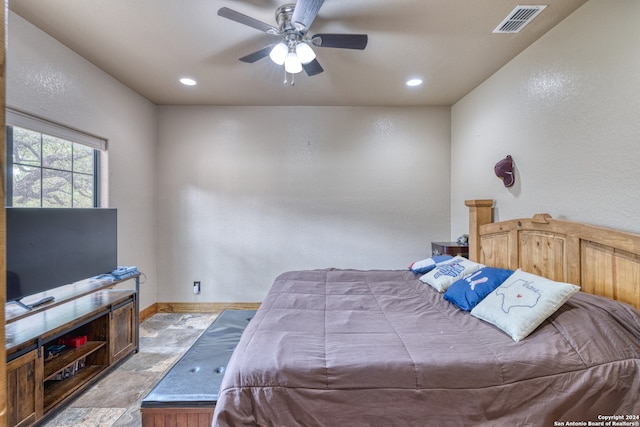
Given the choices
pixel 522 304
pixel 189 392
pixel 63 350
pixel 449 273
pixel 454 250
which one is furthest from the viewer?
pixel 454 250

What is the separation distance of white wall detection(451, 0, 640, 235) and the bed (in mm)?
342

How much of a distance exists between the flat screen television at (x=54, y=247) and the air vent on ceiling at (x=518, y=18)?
3.54 m

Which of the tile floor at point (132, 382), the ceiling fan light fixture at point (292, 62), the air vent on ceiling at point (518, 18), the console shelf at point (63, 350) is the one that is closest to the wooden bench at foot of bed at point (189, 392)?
the tile floor at point (132, 382)

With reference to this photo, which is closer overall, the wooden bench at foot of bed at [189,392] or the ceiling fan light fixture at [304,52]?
the wooden bench at foot of bed at [189,392]

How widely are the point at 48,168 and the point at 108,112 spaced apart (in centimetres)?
88

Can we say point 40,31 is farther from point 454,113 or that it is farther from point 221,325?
point 454,113

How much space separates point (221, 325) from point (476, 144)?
10.5ft

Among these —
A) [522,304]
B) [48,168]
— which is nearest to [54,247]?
[48,168]

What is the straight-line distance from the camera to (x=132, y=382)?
216cm

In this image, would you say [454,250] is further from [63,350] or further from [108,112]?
[108,112]

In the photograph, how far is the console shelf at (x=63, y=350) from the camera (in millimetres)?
1582

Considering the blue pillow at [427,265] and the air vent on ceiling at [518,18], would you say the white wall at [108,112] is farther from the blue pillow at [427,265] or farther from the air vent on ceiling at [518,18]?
the air vent on ceiling at [518,18]

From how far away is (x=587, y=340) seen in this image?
4.06 ft

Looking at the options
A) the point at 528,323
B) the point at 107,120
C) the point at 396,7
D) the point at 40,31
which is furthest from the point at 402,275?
the point at 40,31
